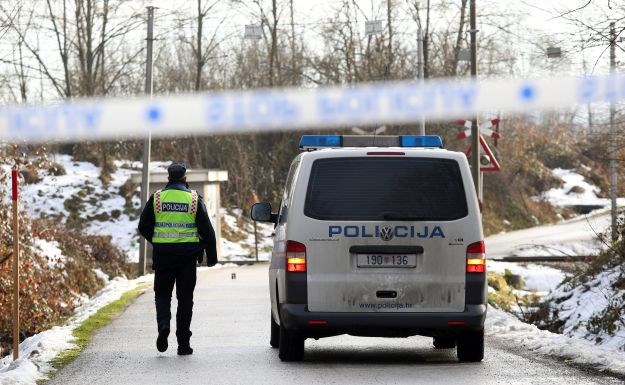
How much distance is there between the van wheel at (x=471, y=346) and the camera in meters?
11.9

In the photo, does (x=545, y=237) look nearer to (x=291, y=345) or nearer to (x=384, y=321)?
(x=291, y=345)

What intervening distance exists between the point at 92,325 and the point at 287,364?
6.10 m

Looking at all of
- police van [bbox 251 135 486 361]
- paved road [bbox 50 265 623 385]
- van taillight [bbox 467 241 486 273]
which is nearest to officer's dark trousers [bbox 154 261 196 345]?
paved road [bbox 50 265 623 385]

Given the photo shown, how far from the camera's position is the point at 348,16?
5416cm

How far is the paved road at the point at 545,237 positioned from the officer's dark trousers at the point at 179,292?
26434mm

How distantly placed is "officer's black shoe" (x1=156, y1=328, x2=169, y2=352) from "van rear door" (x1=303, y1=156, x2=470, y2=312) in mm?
1707

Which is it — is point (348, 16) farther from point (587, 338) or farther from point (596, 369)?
point (596, 369)

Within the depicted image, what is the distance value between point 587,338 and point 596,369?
210 inches

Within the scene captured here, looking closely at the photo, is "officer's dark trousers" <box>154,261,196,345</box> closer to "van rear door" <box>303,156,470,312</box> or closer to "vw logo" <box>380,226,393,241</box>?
"van rear door" <box>303,156,470,312</box>

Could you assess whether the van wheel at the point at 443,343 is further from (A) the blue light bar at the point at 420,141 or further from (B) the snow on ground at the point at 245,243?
(B) the snow on ground at the point at 245,243

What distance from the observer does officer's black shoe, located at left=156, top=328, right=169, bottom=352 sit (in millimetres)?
12508

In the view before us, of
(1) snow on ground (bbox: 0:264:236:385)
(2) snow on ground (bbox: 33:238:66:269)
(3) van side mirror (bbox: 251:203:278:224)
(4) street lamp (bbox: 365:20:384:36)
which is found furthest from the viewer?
(4) street lamp (bbox: 365:20:384:36)

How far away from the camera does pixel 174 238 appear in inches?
494

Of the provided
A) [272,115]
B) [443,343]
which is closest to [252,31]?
[272,115]
